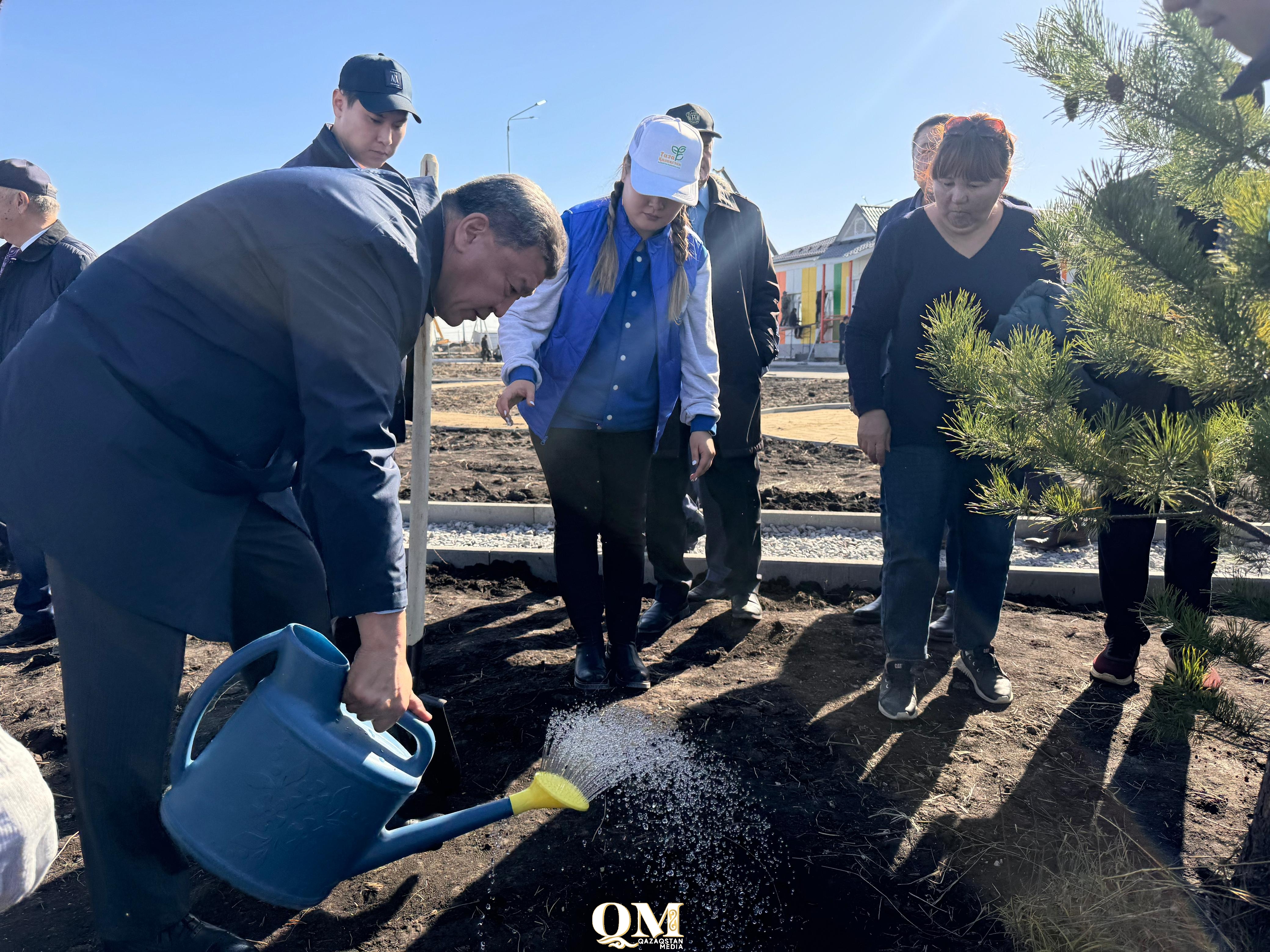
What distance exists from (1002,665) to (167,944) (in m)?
2.71

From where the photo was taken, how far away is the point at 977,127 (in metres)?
2.29

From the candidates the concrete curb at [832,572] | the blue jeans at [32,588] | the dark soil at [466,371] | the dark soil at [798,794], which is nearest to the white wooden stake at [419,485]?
the dark soil at [798,794]

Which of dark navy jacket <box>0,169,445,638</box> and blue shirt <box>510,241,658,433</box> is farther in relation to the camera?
blue shirt <box>510,241,658,433</box>

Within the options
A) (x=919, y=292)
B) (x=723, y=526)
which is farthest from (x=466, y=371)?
(x=919, y=292)

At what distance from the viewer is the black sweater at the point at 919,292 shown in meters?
2.49

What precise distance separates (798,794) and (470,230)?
164 centimetres

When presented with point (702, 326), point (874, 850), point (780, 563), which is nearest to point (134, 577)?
point (874, 850)

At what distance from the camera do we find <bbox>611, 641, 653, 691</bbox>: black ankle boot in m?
2.69

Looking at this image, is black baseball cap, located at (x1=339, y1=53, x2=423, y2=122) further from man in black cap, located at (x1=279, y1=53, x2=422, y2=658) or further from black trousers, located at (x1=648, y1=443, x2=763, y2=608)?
black trousers, located at (x1=648, y1=443, x2=763, y2=608)

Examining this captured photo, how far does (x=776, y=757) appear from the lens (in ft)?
7.54

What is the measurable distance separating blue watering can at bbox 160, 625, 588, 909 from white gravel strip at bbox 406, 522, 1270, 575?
8.53ft

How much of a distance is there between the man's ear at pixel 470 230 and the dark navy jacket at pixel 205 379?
126 millimetres

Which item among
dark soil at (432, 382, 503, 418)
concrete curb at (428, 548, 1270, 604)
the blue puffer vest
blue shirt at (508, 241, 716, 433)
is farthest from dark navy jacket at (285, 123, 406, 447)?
dark soil at (432, 382, 503, 418)

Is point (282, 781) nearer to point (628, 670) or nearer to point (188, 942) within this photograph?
point (188, 942)
